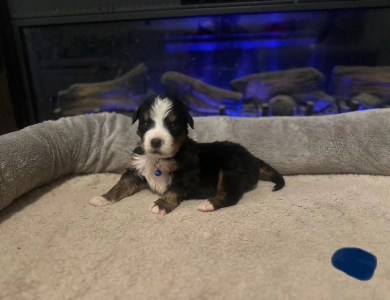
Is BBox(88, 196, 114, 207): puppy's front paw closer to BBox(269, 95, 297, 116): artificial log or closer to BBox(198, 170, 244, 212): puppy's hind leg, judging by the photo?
BBox(198, 170, 244, 212): puppy's hind leg

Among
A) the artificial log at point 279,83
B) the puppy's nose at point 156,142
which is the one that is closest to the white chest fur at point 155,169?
the puppy's nose at point 156,142

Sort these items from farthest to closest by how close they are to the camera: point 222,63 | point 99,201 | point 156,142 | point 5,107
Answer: point 222,63 → point 5,107 → point 99,201 → point 156,142

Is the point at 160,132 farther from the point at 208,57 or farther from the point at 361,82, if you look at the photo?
the point at 361,82

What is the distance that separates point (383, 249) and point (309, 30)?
2204 mm

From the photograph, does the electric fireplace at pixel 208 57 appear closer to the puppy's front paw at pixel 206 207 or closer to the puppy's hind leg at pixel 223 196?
the puppy's hind leg at pixel 223 196

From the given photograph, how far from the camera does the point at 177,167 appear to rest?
1.86m

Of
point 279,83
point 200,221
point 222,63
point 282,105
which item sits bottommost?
point 200,221

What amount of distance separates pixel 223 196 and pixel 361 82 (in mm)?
2116

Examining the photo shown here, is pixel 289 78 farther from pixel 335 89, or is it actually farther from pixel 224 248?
pixel 224 248

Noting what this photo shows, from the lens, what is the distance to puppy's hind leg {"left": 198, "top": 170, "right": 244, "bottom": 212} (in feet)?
5.83

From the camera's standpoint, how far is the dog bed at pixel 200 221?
124 cm

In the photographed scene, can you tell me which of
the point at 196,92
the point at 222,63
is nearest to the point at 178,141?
the point at 196,92

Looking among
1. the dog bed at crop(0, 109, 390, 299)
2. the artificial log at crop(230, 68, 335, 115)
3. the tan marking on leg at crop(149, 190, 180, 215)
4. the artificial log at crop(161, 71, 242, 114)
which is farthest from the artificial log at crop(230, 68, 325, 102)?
the tan marking on leg at crop(149, 190, 180, 215)

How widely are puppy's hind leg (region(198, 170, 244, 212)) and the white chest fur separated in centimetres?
27
